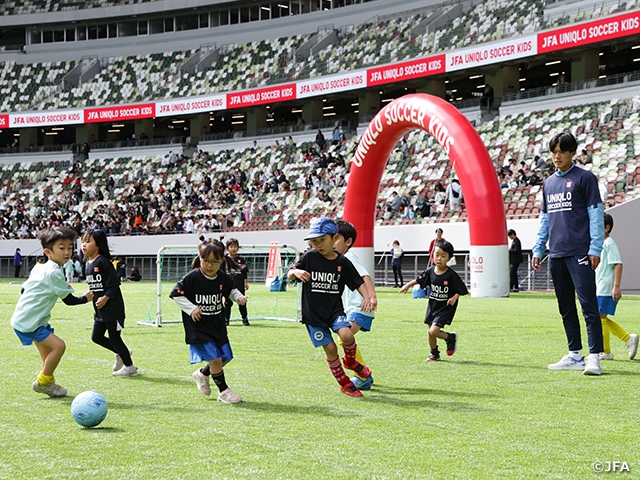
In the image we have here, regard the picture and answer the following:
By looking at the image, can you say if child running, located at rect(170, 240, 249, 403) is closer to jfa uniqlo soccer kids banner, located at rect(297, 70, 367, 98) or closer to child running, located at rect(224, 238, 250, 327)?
child running, located at rect(224, 238, 250, 327)

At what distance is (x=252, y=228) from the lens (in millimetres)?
37312

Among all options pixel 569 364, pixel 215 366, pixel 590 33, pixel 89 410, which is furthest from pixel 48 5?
pixel 89 410

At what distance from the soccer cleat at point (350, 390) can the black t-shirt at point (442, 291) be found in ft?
8.25

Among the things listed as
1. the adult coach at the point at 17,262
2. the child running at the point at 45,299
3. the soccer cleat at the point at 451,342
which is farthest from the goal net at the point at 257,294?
the adult coach at the point at 17,262

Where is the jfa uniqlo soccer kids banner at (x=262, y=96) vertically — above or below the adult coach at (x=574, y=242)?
above

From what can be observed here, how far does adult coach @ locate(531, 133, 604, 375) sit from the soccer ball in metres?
4.40

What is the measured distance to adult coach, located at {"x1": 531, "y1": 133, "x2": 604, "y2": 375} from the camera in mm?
7832

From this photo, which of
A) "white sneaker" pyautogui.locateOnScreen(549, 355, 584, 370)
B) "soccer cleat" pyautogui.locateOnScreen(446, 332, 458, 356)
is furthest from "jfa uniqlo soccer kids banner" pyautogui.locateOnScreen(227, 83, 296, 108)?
"white sneaker" pyautogui.locateOnScreen(549, 355, 584, 370)

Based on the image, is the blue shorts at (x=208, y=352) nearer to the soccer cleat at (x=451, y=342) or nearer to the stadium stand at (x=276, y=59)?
the soccer cleat at (x=451, y=342)

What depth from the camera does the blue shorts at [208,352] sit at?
668 centimetres

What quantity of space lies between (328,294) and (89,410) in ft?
7.39

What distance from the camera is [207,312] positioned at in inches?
267

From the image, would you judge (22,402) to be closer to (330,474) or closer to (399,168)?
(330,474)

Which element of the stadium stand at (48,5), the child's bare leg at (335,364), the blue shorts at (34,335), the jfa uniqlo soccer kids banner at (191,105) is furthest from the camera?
the stadium stand at (48,5)
